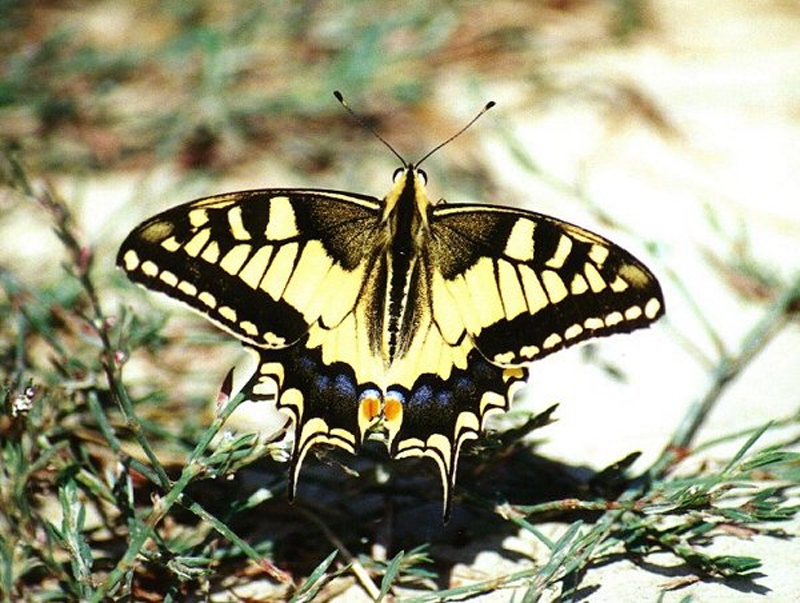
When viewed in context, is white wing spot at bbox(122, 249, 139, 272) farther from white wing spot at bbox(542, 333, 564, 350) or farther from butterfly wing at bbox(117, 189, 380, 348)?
white wing spot at bbox(542, 333, 564, 350)

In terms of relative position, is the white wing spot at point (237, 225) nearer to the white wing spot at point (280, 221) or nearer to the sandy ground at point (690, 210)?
the white wing spot at point (280, 221)

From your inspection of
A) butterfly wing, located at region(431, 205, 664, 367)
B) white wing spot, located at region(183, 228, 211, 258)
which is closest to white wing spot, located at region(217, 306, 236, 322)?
white wing spot, located at region(183, 228, 211, 258)

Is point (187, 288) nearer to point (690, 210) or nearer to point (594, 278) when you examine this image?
point (594, 278)

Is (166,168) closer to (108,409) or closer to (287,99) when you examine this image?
(287,99)

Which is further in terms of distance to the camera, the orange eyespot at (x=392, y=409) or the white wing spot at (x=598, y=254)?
the white wing spot at (x=598, y=254)

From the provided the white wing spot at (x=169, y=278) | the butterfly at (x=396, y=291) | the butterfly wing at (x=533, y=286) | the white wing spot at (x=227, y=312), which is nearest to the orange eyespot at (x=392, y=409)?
the butterfly at (x=396, y=291)

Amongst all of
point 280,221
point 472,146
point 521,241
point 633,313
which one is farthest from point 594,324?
point 472,146
